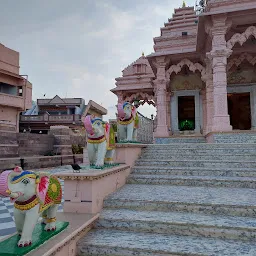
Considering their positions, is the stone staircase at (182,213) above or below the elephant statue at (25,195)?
below

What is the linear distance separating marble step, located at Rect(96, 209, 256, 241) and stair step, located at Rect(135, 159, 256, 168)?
2.23m

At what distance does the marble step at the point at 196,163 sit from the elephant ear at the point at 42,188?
138 inches

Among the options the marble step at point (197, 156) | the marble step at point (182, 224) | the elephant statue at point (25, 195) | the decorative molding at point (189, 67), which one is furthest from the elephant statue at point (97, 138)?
the decorative molding at point (189, 67)

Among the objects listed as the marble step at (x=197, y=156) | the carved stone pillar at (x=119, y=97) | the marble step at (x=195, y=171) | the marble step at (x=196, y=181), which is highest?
the carved stone pillar at (x=119, y=97)

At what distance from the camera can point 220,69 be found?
26.6 feet

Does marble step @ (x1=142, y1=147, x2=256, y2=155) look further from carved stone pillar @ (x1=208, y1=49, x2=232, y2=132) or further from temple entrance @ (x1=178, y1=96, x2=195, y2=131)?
temple entrance @ (x1=178, y1=96, x2=195, y2=131)

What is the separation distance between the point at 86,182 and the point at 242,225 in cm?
196

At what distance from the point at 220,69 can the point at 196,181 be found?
5337 millimetres

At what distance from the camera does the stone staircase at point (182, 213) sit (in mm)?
2402

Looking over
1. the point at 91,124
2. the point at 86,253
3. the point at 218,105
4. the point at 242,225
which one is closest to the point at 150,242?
the point at 86,253

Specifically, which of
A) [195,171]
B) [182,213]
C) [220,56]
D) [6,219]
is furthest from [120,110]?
[220,56]

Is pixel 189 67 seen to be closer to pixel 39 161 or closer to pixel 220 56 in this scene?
pixel 220 56

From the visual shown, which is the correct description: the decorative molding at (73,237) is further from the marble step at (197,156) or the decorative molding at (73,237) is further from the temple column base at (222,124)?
the temple column base at (222,124)

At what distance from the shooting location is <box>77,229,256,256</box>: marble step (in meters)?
2.26
